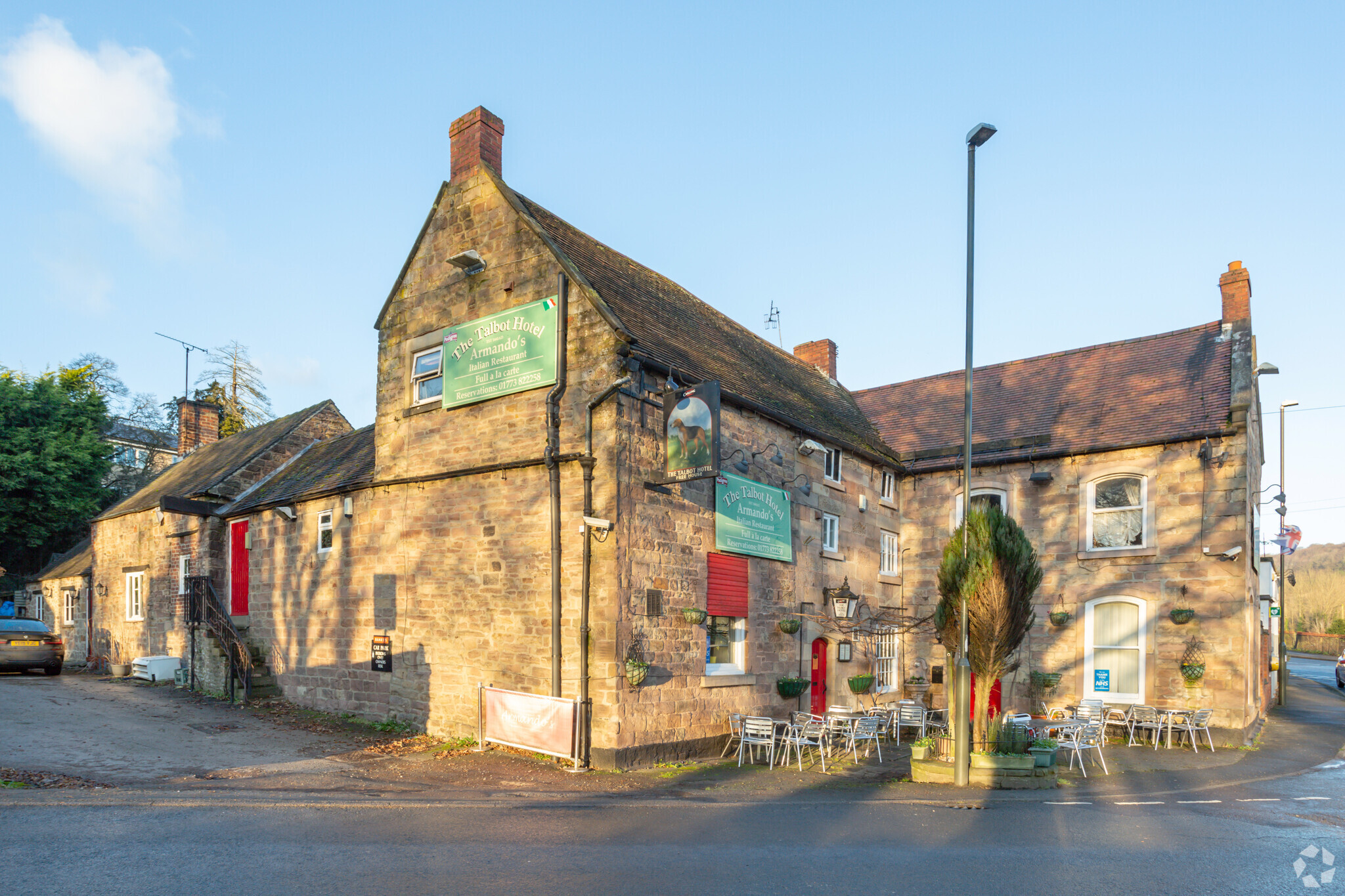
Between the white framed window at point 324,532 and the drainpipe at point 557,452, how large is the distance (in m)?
6.86

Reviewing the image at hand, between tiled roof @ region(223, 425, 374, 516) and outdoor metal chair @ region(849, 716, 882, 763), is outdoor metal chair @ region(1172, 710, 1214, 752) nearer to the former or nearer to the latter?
outdoor metal chair @ region(849, 716, 882, 763)

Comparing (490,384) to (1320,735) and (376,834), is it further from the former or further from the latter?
(1320,735)

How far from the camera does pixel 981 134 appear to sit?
1154cm

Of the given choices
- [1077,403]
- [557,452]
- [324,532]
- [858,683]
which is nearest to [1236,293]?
[1077,403]

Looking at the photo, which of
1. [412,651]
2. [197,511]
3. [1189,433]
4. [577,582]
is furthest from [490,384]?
[1189,433]

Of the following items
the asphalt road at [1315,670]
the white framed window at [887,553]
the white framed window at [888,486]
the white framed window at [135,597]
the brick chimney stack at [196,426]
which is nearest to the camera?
the white framed window at [887,553]

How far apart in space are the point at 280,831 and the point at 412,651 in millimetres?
7584

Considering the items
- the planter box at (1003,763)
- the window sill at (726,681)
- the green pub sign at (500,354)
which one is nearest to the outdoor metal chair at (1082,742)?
the planter box at (1003,763)

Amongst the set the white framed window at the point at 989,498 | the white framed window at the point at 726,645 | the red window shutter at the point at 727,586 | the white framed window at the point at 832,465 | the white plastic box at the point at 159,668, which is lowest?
the white plastic box at the point at 159,668

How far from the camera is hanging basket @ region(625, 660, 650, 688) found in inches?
509

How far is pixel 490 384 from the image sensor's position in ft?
50.2

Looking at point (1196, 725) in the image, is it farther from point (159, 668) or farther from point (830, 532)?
point (159, 668)

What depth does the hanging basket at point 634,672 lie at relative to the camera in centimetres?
1292

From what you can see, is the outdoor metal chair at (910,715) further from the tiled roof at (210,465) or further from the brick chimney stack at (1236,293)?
the tiled roof at (210,465)
